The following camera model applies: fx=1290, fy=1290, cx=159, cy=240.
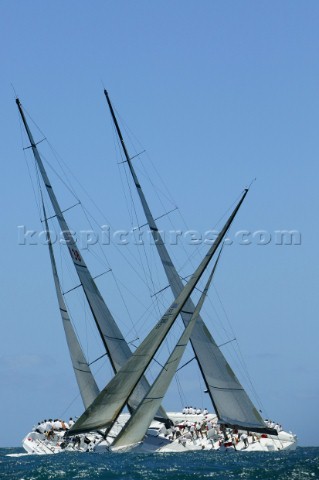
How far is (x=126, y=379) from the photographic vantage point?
56.2m

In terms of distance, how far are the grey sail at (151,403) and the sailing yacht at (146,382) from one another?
4cm

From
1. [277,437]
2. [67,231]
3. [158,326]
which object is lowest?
[277,437]

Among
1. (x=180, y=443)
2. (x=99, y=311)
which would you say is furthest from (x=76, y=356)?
(x=180, y=443)

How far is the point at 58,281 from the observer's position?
66.6m

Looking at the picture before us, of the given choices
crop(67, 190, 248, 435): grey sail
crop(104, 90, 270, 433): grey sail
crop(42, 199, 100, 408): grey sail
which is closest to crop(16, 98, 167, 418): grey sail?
crop(42, 199, 100, 408): grey sail

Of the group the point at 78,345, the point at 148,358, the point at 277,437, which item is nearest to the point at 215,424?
the point at 277,437

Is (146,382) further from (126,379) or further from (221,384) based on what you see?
(126,379)

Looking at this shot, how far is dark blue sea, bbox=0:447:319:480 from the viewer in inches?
2069

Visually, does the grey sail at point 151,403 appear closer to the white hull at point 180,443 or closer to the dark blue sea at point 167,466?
the dark blue sea at point 167,466

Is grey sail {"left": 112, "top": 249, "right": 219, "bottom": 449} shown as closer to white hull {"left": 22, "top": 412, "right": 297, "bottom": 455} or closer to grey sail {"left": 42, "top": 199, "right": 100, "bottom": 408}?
white hull {"left": 22, "top": 412, "right": 297, "bottom": 455}

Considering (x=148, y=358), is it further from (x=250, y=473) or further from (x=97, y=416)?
(x=250, y=473)

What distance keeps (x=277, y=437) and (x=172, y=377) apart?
10.3 meters

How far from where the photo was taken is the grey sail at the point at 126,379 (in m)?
56.0

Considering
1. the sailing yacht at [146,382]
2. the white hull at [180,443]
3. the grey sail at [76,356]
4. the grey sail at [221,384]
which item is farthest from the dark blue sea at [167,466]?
the grey sail at [76,356]
